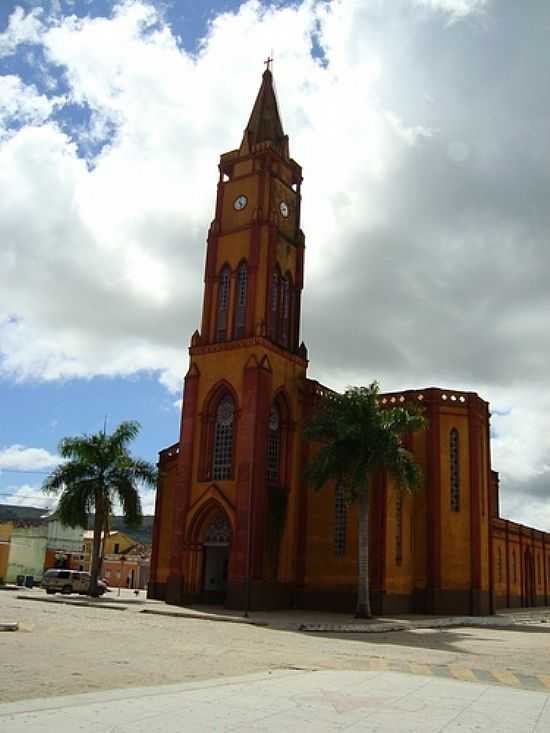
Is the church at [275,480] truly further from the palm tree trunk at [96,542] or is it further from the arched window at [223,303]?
the palm tree trunk at [96,542]

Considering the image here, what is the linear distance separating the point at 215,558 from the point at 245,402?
28.5 feet

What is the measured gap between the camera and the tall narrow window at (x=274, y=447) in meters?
39.6

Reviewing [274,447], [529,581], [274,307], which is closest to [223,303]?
[274,307]

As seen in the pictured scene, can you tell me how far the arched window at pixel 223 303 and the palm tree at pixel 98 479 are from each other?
792 centimetres

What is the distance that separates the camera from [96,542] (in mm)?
41219

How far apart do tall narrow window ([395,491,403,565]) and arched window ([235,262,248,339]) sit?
1186 centimetres

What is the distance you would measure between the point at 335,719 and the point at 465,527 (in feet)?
109

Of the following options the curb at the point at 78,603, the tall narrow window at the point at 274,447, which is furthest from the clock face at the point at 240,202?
the curb at the point at 78,603

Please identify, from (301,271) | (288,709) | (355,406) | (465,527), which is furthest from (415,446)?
(288,709)

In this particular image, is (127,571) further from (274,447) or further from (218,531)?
(274,447)

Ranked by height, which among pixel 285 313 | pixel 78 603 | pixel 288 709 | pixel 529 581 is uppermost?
pixel 285 313

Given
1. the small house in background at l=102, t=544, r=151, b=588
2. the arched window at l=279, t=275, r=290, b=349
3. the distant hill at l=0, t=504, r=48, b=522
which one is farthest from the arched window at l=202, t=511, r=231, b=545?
the distant hill at l=0, t=504, r=48, b=522

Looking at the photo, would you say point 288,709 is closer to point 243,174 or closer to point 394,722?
point 394,722

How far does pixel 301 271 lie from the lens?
44906 millimetres
